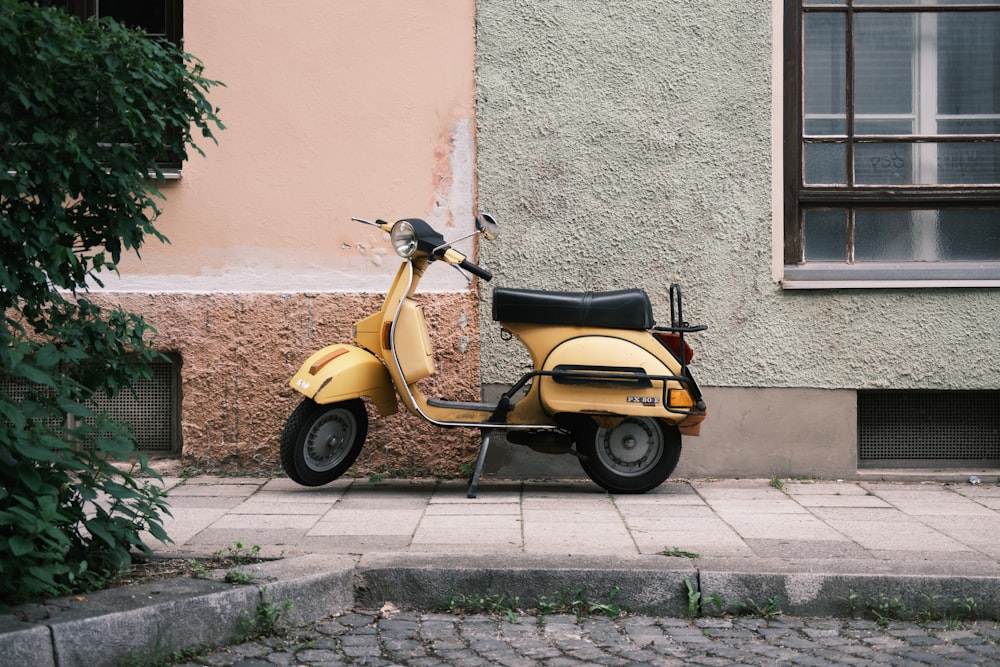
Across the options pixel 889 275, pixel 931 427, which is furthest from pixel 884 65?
pixel 931 427

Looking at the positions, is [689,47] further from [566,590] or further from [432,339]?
[566,590]

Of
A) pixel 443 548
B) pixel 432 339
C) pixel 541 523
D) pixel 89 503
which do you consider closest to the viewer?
pixel 89 503

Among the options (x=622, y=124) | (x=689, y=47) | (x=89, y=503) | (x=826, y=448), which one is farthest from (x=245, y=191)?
(x=826, y=448)

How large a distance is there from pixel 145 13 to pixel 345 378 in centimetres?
295

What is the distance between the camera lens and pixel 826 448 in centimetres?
716

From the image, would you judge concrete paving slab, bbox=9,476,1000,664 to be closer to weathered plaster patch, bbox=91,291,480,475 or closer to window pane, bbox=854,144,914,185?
weathered plaster patch, bbox=91,291,480,475

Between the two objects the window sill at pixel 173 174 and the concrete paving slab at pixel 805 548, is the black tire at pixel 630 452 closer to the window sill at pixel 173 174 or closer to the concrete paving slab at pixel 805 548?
the concrete paving slab at pixel 805 548

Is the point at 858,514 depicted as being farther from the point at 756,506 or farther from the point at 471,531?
the point at 471,531

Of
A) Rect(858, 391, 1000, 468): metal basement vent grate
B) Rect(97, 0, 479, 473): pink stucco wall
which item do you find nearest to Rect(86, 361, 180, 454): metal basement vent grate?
Rect(97, 0, 479, 473): pink stucco wall

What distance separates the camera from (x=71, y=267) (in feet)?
13.5

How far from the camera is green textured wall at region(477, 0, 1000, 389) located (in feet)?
23.6

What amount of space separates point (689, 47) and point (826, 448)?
2.66 m

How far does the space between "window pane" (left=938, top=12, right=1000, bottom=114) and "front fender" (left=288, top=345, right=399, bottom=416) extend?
4.08m

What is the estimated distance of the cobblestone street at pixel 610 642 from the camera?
12.5 ft
